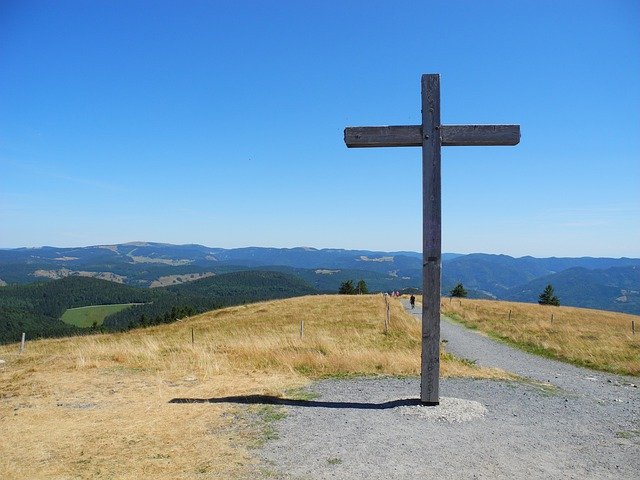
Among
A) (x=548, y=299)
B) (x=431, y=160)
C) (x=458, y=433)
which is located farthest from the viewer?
(x=548, y=299)

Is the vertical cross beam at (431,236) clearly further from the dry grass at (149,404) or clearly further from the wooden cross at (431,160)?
the dry grass at (149,404)

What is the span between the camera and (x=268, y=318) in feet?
112

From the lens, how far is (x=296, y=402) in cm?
777

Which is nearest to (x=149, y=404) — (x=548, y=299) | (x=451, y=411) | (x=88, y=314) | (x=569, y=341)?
(x=451, y=411)

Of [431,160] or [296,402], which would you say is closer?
[431,160]

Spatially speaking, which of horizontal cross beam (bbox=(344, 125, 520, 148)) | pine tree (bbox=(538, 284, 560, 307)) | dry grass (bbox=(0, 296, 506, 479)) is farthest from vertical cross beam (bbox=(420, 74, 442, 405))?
pine tree (bbox=(538, 284, 560, 307))

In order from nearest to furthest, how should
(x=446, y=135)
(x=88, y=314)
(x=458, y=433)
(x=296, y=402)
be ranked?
(x=458, y=433)
(x=446, y=135)
(x=296, y=402)
(x=88, y=314)

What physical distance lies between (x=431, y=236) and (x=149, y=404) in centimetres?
592

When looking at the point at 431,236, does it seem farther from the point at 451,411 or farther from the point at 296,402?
the point at 296,402

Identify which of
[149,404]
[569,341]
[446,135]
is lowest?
[569,341]

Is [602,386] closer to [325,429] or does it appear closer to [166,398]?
[325,429]

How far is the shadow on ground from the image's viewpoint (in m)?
7.50

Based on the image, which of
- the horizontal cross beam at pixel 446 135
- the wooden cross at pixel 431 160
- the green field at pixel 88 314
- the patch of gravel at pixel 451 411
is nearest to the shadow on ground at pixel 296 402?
the patch of gravel at pixel 451 411

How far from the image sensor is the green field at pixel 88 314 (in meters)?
145
